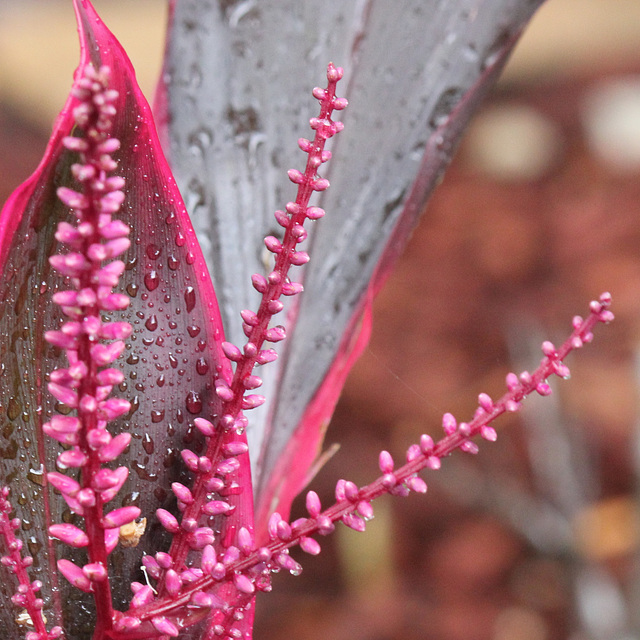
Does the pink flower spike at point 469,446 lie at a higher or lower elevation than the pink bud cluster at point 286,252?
lower

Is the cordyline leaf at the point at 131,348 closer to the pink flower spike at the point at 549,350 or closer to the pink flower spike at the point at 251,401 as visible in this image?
the pink flower spike at the point at 251,401

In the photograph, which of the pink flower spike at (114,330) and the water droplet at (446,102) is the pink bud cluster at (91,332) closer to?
the pink flower spike at (114,330)

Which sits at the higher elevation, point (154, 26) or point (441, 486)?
point (154, 26)

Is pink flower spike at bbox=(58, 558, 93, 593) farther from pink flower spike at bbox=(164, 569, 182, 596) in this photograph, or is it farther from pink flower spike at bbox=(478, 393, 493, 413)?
pink flower spike at bbox=(478, 393, 493, 413)

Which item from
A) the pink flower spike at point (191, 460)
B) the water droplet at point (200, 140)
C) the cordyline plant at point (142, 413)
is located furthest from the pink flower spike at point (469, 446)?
the water droplet at point (200, 140)

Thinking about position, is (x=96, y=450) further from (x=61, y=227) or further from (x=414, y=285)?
(x=414, y=285)

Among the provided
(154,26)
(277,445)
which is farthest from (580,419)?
(154,26)

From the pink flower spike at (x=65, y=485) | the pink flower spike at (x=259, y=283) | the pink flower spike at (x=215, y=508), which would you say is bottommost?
the pink flower spike at (x=215, y=508)

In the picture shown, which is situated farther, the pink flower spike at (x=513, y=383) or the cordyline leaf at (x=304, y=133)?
the cordyline leaf at (x=304, y=133)
